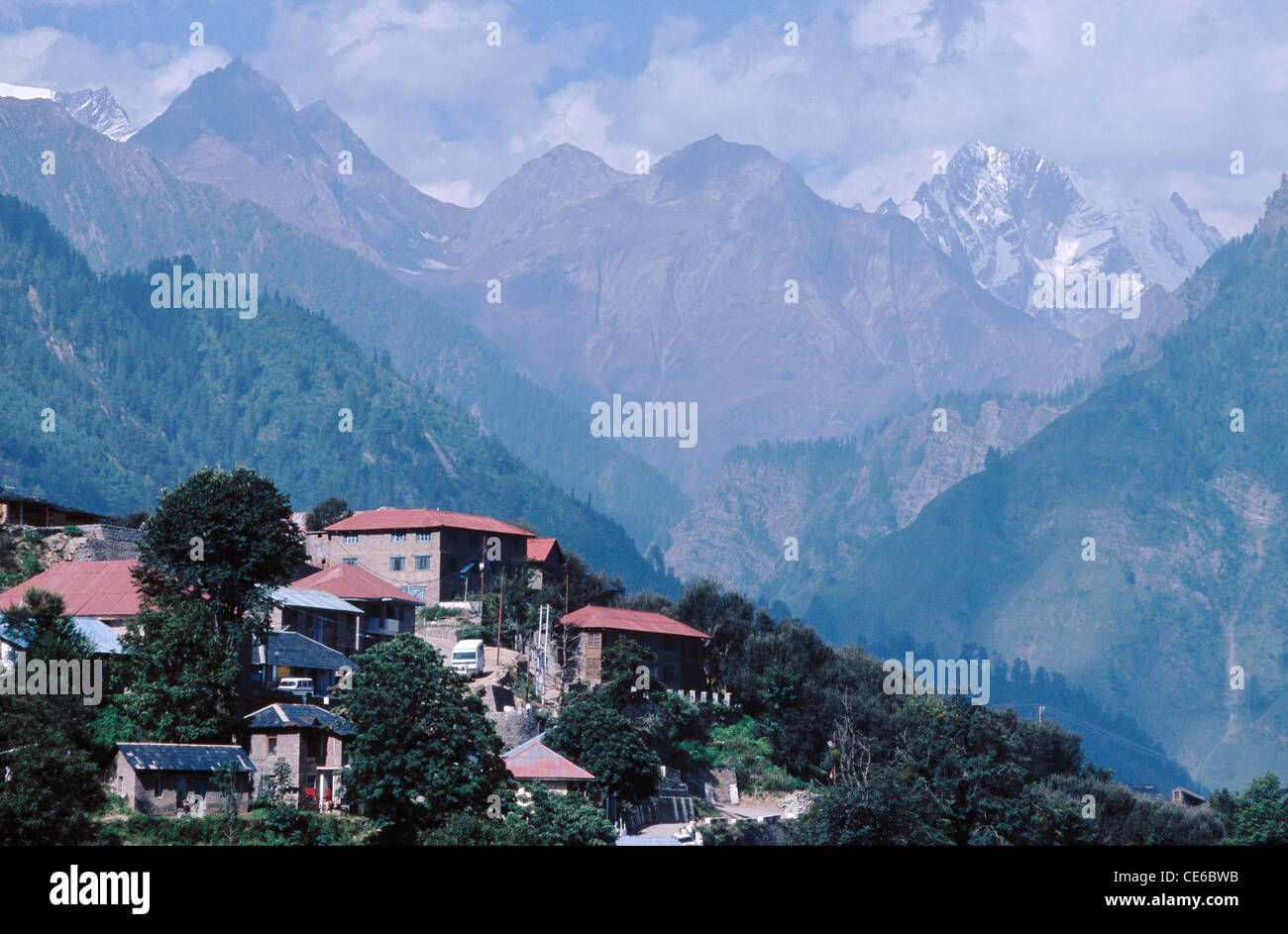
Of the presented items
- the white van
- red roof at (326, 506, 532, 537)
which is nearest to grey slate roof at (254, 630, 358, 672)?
the white van

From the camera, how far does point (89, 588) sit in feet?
298

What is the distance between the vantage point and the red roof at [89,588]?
88.1 meters

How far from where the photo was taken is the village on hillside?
71125 mm

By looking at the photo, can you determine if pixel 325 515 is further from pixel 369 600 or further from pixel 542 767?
pixel 542 767

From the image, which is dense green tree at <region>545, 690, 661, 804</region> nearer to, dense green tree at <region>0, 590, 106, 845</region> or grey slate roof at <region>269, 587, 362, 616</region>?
grey slate roof at <region>269, 587, 362, 616</region>

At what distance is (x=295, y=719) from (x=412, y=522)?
5353 centimetres

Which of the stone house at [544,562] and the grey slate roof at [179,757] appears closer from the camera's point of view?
the grey slate roof at [179,757]

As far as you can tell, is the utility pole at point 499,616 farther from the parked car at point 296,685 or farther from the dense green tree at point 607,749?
the parked car at point 296,685

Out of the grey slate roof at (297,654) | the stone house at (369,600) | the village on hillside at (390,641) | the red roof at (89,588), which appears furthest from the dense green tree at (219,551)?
the stone house at (369,600)

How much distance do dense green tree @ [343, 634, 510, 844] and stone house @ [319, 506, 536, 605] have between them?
48.2m

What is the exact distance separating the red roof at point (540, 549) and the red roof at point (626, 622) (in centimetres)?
1571

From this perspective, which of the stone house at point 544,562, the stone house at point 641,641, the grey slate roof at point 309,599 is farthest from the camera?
the stone house at point 544,562
